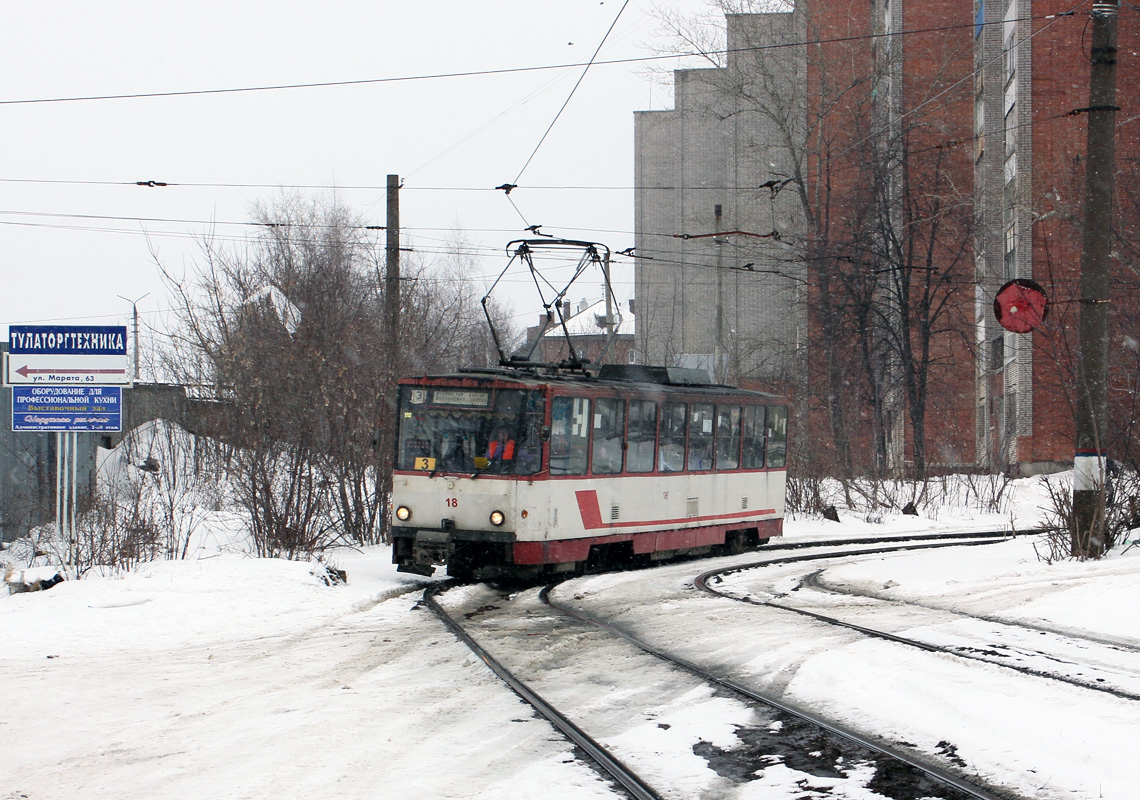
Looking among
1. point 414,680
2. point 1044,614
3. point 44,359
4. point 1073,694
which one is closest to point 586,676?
point 414,680

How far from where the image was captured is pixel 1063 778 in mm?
5535

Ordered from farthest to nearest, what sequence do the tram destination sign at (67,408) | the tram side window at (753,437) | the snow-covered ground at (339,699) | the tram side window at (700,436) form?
1. the tram side window at (753,437)
2. the tram side window at (700,436)
3. the tram destination sign at (67,408)
4. the snow-covered ground at (339,699)

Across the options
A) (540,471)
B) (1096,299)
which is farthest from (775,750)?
(1096,299)

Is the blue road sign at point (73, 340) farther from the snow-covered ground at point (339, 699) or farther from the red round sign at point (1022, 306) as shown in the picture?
the red round sign at point (1022, 306)

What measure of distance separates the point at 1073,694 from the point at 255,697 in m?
4.98

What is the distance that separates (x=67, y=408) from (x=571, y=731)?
9.19 m

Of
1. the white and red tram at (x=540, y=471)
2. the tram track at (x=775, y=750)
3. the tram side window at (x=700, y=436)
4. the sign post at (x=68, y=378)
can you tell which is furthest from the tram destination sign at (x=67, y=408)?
the tram side window at (x=700, y=436)

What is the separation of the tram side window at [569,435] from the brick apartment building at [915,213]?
47.4ft

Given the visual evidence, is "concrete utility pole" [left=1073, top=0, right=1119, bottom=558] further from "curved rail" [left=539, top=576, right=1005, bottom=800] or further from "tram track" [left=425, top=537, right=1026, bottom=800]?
"tram track" [left=425, top=537, right=1026, bottom=800]

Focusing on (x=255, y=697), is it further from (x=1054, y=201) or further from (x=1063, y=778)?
(x=1054, y=201)

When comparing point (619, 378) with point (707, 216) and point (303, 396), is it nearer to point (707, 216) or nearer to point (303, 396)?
point (303, 396)

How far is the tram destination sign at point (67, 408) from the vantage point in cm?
1355

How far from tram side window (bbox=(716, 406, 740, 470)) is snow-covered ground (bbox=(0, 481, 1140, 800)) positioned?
5.65 m

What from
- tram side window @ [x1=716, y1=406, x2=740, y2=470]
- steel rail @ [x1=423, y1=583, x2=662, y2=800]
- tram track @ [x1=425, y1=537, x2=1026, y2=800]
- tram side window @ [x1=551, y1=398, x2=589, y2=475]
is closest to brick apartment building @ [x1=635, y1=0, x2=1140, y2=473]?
tram side window @ [x1=716, y1=406, x2=740, y2=470]
